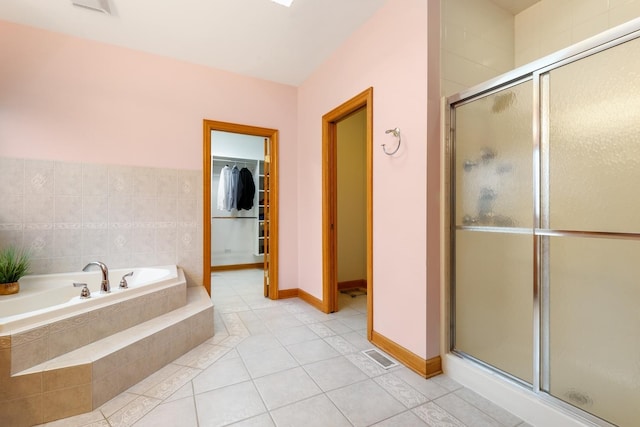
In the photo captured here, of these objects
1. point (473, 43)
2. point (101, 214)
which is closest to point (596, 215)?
point (473, 43)

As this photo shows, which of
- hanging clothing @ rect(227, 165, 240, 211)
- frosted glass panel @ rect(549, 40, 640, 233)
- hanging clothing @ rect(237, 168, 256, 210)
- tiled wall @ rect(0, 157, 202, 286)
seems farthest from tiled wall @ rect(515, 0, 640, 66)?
hanging clothing @ rect(227, 165, 240, 211)

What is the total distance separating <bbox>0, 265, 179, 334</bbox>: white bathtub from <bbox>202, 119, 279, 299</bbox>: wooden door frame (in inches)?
16.2

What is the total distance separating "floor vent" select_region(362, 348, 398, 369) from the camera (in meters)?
1.98

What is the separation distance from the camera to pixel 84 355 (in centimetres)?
158

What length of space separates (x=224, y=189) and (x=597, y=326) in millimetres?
4974

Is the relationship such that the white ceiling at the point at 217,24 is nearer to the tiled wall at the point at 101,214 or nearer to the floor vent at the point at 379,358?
the tiled wall at the point at 101,214

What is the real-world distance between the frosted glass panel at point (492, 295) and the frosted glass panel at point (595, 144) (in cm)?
37

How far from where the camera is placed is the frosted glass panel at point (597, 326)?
1455 mm

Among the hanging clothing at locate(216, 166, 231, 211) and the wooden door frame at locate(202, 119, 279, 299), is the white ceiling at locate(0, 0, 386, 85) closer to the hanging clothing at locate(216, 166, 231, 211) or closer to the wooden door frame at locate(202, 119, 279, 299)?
the wooden door frame at locate(202, 119, 279, 299)

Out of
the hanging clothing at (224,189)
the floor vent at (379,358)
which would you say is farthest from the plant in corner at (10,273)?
the hanging clothing at (224,189)

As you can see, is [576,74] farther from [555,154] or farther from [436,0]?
[436,0]

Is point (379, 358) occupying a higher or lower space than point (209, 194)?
lower

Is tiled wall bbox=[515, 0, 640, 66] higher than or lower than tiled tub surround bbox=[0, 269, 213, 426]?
higher

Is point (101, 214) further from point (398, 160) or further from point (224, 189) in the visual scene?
point (398, 160)
